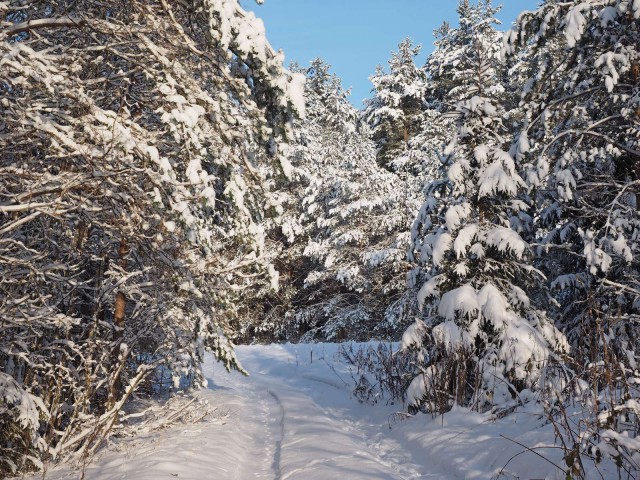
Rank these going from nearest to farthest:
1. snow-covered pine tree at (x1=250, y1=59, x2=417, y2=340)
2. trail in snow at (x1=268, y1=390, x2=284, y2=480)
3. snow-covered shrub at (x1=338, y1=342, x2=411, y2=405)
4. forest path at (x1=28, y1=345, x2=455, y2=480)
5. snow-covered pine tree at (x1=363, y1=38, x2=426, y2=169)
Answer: forest path at (x1=28, y1=345, x2=455, y2=480) < trail in snow at (x1=268, y1=390, x2=284, y2=480) < snow-covered shrub at (x1=338, y1=342, x2=411, y2=405) < snow-covered pine tree at (x1=250, y1=59, x2=417, y2=340) < snow-covered pine tree at (x1=363, y1=38, x2=426, y2=169)

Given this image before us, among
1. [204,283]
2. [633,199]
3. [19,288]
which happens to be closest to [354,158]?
[633,199]

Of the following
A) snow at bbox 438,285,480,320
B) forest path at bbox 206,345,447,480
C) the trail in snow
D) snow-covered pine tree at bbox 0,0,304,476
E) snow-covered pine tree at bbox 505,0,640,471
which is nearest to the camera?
snow-covered pine tree at bbox 0,0,304,476

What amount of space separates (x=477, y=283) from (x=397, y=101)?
23.6 metres

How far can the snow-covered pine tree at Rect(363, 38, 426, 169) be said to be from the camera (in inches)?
1158

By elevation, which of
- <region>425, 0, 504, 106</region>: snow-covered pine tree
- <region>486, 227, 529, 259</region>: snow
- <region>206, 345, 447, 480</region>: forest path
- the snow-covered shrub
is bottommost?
<region>206, 345, 447, 480</region>: forest path

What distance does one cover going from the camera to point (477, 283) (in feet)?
24.3

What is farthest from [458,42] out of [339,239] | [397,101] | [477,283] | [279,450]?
[279,450]

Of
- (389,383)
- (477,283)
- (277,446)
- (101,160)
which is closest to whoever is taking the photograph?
(101,160)

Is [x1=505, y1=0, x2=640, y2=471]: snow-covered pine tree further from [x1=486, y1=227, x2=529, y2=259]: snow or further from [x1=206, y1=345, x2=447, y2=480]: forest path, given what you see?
[x1=206, y1=345, x2=447, y2=480]: forest path

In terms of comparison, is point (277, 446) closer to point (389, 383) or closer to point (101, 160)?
point (389, 383)

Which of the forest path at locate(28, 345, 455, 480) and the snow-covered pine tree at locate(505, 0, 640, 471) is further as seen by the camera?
the snow-covered pine tree at locate(505, 0, 640, 471)

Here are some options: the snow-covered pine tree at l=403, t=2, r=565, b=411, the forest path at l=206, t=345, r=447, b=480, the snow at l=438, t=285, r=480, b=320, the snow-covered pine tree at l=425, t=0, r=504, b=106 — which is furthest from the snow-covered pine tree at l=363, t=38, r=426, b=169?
the snow at l=438, t=285, r=480, b=320

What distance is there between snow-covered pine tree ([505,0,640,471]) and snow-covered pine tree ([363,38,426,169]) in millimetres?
18898

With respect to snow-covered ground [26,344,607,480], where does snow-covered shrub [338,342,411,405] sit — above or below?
above
